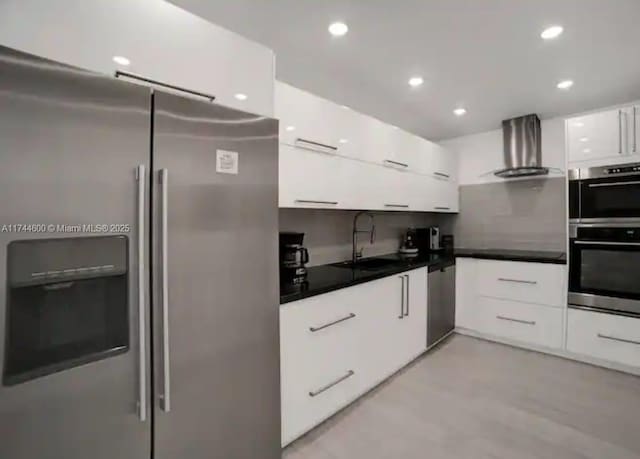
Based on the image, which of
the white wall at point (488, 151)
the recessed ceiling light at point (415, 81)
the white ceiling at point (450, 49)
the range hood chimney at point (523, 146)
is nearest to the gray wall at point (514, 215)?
the white wall at point (488, 151)

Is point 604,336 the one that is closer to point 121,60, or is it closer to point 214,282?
point 214,282

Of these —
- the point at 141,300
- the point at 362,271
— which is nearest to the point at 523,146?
the point at 362,271

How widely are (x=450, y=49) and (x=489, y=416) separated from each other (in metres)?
2.38

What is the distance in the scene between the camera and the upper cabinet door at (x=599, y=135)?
2579 millimetres

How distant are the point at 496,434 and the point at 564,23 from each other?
2.39 meters

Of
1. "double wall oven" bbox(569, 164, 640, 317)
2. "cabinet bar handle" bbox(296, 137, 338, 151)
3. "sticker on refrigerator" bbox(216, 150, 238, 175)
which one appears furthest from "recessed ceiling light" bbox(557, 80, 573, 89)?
"sticker on refrigerator" bbox(216, 150, 238, 175)

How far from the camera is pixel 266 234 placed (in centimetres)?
142

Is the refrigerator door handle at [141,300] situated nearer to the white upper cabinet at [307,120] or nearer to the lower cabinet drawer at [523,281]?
the white upper cabinet at [307,120]

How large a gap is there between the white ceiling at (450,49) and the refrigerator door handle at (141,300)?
3.67ft

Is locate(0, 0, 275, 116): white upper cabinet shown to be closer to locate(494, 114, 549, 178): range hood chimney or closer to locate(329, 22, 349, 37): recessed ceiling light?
locate(329, 22, 349, 37): recessed ceiling light

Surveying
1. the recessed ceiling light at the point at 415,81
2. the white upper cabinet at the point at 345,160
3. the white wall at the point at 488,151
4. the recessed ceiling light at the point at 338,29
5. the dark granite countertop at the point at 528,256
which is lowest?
the dark granite countertop at the point at 528,256

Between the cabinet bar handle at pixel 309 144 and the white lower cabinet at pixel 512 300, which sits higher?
the cabinet bar handle at pixel 309 144

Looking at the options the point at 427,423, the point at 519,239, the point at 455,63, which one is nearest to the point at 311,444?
the point at 427,423

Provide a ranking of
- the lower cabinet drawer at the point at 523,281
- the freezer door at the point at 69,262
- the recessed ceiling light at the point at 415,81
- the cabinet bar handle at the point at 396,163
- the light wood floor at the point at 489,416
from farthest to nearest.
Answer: the lower cabinet drawer at the point at 523,281 < the cabinet bar handle at the point at 396,163 < the recessed ceiling light at the point at 415,81 < the light wood floor at the point at 489,416 < the freezer door at the point at 69,262
